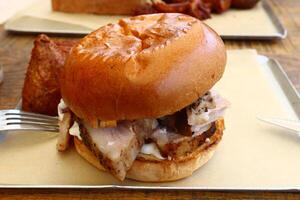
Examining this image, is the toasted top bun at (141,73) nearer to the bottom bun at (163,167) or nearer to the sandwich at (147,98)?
the sandwich at (147,98)

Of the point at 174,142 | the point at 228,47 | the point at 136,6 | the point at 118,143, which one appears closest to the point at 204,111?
the point at 174,142

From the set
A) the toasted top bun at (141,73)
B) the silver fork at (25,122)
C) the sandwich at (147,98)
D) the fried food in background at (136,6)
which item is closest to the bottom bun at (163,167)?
the sandwich at (147,98)

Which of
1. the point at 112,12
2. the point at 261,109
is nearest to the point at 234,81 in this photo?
the point at 261,109

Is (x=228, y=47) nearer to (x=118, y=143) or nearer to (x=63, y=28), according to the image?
(x=63, y=28)

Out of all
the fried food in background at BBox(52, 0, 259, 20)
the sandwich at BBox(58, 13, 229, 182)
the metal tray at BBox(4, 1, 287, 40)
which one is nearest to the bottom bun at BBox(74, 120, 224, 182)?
the sandwich at BBox(58, 13, 229, 182)

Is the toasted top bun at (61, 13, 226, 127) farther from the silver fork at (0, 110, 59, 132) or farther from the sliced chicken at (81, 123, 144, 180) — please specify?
the silver fork at (0, 110, 59, 132)

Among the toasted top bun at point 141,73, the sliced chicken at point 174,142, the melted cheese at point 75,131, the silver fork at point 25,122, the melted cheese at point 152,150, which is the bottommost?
the silver fork at point 25,122
